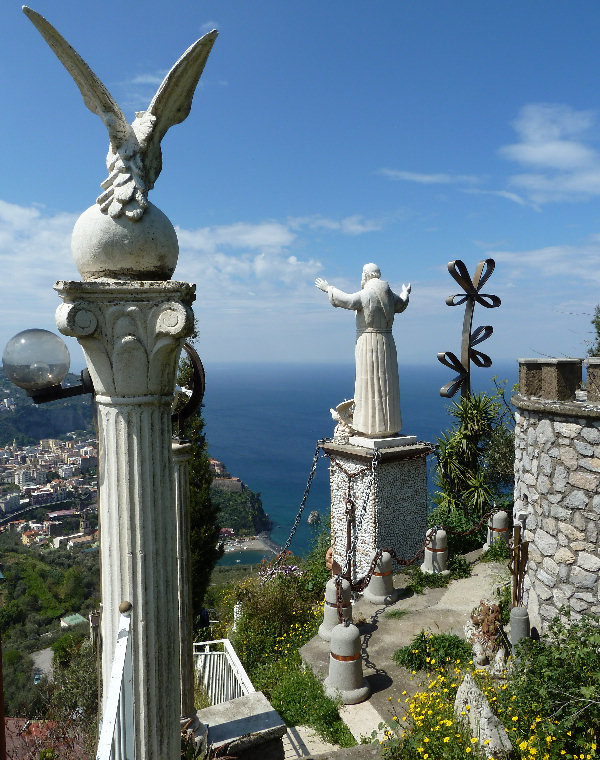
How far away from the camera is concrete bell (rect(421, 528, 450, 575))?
8711 millimetres

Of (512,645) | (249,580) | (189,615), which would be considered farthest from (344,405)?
(189,615)

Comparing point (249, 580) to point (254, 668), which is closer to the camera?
point (254, 668)

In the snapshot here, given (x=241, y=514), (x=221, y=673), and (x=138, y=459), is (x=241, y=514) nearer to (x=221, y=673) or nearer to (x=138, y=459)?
(x=221, y=673)

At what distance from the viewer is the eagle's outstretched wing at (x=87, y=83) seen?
2.46 meters

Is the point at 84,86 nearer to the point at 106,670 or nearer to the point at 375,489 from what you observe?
the point at 106,670

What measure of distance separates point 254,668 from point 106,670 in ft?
17.4

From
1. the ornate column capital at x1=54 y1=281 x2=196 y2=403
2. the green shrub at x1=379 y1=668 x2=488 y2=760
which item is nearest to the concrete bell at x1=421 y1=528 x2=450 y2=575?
the green shrub at x1=379 y1=668 x2=488 y2=760

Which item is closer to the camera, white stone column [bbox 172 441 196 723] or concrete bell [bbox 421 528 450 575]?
white stone column [bbox 172 441 196 723]

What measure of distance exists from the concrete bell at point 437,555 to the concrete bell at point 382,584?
948 millimetres

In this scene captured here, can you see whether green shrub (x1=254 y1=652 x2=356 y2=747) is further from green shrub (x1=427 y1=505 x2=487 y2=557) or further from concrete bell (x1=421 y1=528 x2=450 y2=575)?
green shrub (x1=427 y1=505 x2=487 y2=557)

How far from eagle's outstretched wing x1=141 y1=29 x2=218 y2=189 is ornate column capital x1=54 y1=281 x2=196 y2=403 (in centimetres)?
64

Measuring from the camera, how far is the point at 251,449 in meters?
95.1

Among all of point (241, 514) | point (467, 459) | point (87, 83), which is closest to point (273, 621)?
point (467, 459)

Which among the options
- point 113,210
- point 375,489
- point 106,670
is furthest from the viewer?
point 375,489
